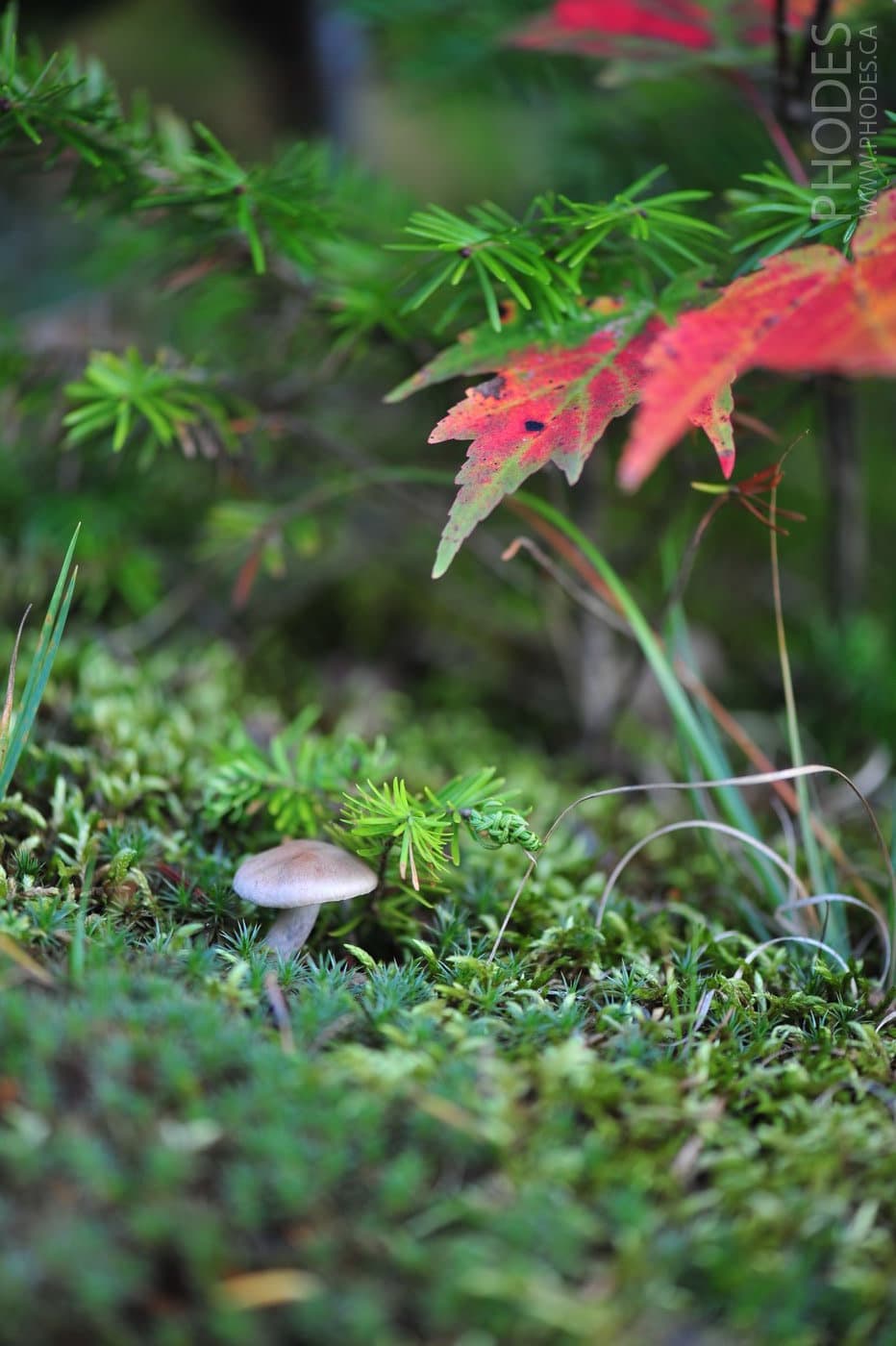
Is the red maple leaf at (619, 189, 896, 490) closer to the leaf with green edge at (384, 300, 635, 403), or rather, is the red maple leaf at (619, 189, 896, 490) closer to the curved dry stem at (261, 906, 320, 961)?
the leaf with green edge at (384, 300, 635, 403)

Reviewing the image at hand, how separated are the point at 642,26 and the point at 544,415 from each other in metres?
0.75

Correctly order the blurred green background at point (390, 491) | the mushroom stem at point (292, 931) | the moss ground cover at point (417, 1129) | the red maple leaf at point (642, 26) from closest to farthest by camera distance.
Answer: the moss ground cover at point (417, 1129) → the mushroom stem at point (292, 931) → the red maple leaf at point (642, 26) → the blurred green background at point (390, 491)

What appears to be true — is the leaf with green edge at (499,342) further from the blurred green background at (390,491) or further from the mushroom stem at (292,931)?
the mushroom stem at (292,931)

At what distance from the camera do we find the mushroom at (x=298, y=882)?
953mm

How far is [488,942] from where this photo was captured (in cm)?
110

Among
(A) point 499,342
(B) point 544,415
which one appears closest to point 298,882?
(B) point 544,415

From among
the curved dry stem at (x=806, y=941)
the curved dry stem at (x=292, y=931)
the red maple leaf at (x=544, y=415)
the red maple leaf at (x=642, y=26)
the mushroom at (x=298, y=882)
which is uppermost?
the red maple leaf at (x=642, y=26)

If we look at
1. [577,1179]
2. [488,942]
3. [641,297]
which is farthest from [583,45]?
[577,1179]

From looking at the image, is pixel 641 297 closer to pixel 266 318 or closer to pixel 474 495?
pixel 474 495

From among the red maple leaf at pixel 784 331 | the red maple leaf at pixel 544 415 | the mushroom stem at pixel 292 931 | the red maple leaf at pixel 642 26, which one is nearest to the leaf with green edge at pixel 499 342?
the red maple leaf at pixel 544 415

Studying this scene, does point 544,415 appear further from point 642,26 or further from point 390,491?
point 642,26

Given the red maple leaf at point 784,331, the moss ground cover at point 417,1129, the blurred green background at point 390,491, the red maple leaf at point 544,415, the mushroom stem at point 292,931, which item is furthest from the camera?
the blurred green background at point 390,491

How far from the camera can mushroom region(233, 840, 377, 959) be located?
0.95 meters

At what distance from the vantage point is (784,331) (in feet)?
2.79
